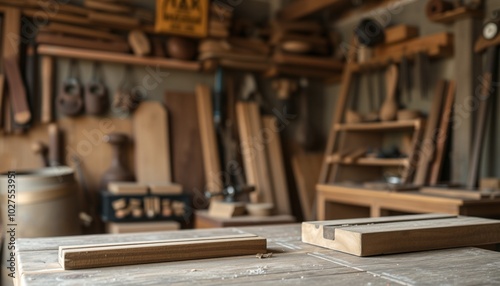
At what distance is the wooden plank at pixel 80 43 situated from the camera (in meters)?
4.24

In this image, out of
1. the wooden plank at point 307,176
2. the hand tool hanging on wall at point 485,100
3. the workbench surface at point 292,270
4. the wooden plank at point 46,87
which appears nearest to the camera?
the workbench surface at point 292,270

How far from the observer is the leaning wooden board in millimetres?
1536

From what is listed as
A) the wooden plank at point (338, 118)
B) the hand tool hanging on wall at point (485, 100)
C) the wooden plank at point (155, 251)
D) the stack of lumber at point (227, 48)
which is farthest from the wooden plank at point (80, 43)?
the wooden plank at point (155, 251)

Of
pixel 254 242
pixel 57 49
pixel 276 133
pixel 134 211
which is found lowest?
pixel 134 211

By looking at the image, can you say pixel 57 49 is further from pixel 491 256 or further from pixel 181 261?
pixel 491 256

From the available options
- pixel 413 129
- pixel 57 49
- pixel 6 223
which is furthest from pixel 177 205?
pixel 413 129

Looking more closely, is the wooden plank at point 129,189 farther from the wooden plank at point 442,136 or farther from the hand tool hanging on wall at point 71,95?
the wooden plank at point 442,136

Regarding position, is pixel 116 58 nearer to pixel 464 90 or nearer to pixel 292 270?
pixel 464 90

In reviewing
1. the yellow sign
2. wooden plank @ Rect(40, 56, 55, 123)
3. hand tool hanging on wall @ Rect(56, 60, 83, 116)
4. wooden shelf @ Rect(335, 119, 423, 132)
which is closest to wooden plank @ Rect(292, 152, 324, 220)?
wooden shelf @ Rect(335, 119, 423, 132)

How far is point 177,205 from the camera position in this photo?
4.27 meters

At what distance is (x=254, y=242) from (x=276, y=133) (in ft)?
11.9

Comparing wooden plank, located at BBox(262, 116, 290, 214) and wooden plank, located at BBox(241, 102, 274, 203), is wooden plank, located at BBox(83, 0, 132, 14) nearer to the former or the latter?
wooden plank, located at BBox(241, 102, 274, 203)

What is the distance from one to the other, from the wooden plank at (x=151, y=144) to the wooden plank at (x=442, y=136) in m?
2.30

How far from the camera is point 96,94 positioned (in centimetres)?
448
